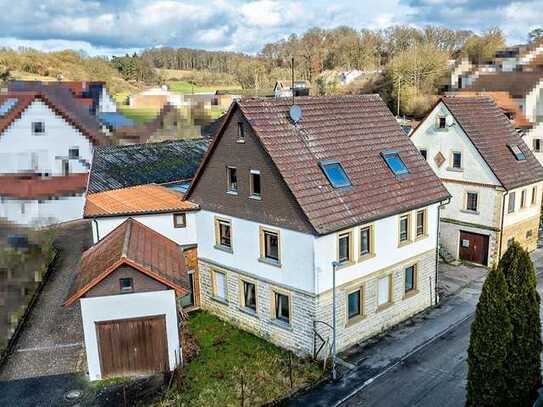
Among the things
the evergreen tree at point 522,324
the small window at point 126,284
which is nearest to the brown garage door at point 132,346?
the small window at point 126,284

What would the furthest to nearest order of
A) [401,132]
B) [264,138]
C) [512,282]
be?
1. [401,132]
2. [264,138]
3. [512,282]

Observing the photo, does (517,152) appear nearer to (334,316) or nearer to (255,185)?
(334,316)

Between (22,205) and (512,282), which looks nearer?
(512,282)

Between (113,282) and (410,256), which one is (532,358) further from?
(113,282)

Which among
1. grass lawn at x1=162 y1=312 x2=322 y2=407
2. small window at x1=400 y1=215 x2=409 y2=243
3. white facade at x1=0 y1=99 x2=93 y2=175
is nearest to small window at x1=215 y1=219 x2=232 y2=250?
grass lawn at x1=162 y1=312 x2=322 y2=407

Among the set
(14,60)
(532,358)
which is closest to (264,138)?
(532,358)

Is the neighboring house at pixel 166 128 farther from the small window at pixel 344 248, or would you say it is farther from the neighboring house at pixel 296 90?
the small window at pixel 344 248
